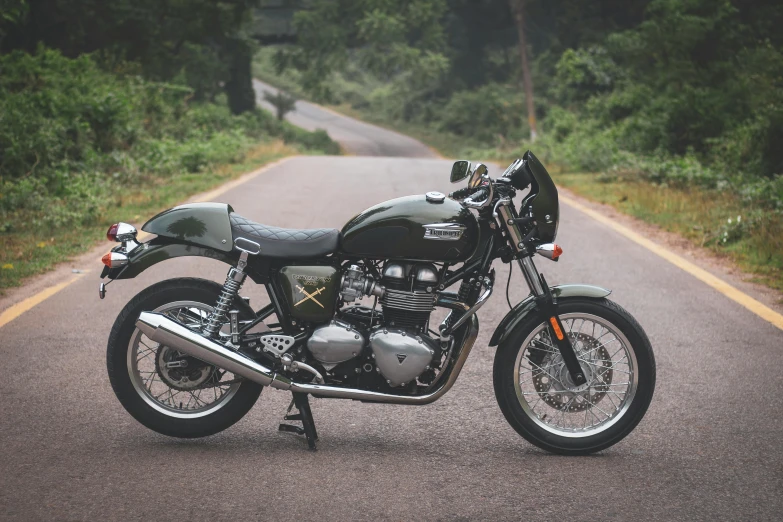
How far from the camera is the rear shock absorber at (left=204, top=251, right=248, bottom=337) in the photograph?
4.48 m

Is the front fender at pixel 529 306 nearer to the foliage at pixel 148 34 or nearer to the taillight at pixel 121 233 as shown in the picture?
the taillight at pixel 121 233

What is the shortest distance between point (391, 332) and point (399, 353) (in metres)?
0.10

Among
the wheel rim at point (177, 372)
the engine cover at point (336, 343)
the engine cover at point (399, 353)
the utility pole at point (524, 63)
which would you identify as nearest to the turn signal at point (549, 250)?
the engine cover at point (399, 353)

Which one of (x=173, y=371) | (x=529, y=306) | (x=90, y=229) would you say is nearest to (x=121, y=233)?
(x=173, y=371)

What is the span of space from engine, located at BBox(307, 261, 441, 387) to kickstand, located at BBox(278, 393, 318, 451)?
21 centimetres

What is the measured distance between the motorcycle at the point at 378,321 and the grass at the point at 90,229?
3.71 m

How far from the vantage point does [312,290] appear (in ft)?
14.5

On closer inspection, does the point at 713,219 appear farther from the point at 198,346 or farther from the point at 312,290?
the point at 198,346

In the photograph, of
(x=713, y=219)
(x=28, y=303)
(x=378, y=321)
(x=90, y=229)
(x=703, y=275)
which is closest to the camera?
(x=378, y=321)

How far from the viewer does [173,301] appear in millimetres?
4520

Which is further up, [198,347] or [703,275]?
[198,347]

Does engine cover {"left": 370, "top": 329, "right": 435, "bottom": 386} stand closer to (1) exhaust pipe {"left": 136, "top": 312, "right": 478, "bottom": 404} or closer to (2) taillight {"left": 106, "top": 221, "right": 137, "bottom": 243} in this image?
(1) exhaust pipe {"left": 136, "top": 312, "right": 478, "bottom": 404}

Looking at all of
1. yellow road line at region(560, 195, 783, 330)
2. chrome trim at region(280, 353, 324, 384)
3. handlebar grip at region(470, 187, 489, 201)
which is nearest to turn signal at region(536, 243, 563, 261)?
handlebar grip at region(470, 187, 489, 201)

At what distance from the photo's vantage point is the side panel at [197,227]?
175 inches
